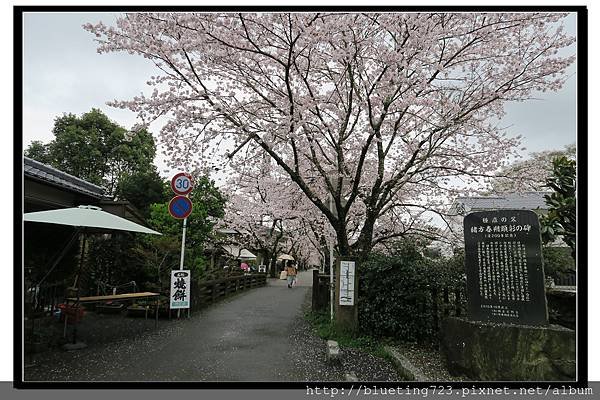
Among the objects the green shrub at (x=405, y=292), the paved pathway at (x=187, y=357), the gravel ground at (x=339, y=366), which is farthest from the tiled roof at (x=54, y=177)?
the green shrub at (x=405, y=292)

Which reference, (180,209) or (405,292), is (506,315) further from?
(180,209)

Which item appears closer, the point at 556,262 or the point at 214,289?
the point at 556,262

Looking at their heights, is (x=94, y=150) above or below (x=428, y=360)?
above

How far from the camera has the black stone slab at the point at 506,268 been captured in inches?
168

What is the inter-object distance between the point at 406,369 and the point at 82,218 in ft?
16.5

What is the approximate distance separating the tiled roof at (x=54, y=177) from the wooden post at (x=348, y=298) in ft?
17.5

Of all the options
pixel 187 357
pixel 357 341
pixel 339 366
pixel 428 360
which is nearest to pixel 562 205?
pixel 428 360

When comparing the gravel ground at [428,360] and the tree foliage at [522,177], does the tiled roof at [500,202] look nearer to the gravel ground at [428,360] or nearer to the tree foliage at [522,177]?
the tree foliage at [522,177]

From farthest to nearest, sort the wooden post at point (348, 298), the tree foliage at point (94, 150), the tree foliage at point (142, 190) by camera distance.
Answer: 1. the tree foliage at point (94, 150)
2. the tree foliage at point (142, 190)
3. the wooden post at point (348, 298)

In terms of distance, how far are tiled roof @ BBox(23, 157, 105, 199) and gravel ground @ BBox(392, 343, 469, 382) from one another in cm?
638

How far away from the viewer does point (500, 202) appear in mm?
12117

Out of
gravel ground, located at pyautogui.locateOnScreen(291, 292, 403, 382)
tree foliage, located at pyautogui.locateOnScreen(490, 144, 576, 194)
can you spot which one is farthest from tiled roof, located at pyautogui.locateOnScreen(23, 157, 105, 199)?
tree foliage, located at pyautogui.locateOnScreen(490, 144, 576, 194)

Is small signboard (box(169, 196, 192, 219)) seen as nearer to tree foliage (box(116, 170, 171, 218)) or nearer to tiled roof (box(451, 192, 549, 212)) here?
tiled roof (box(451, 192, 549, 212))
